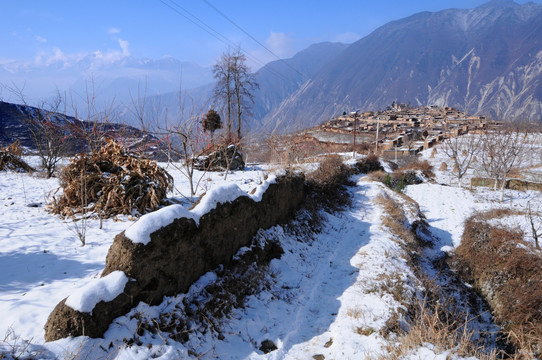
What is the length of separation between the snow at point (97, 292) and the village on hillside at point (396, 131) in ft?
80.2

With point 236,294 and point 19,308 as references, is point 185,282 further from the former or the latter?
point 19,308

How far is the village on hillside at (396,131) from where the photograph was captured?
41000 millimetres

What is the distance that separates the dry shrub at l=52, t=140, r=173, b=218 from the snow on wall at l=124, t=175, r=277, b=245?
5.90 feet

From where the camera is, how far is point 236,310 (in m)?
4.80

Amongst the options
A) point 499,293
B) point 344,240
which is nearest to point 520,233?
point 499,293

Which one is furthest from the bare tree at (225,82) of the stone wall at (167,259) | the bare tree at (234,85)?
the stone wall at (167,259)

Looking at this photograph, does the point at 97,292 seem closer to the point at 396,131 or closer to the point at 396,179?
the point at 396,179

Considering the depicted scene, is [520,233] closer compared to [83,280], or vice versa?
[83,280]

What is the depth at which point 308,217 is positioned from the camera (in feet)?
32.8

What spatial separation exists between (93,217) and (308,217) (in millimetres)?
6421

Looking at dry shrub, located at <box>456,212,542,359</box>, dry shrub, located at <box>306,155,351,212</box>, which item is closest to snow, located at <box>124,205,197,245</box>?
dry shrub, located at <box>456,212,542,359</box>

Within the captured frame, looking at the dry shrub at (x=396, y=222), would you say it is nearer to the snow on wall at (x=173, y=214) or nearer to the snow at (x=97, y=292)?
the snow on wall at (x=173, y=214)

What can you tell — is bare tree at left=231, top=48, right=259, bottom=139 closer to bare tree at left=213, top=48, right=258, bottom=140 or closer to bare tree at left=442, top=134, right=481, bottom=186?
bare tree at left=213, top=48, right=258, bottom=140

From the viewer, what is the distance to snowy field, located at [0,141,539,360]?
316 cm
